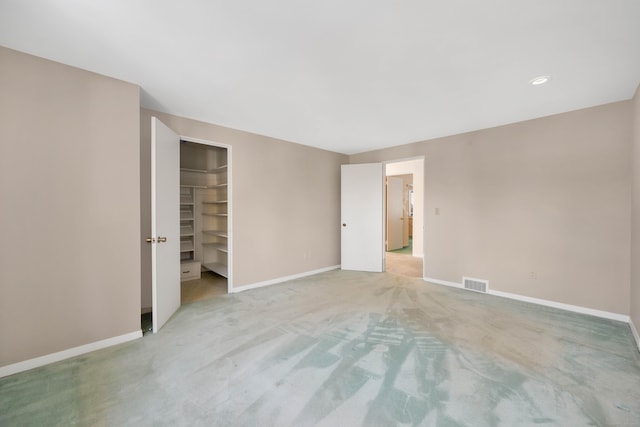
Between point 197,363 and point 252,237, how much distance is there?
2.13 metres

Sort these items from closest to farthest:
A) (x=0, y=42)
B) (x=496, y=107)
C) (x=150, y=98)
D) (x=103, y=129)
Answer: (x=0, y=42), (x=103, y=129), (x=150, y=98), (x=496, y=107)

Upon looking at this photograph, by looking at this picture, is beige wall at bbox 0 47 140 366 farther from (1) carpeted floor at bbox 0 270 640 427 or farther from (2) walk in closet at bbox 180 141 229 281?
(2) walk in closet at bbox 180 141 229 281

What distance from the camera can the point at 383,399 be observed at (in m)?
1.65

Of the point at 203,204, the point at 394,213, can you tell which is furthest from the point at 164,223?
Result: the point at 394,213

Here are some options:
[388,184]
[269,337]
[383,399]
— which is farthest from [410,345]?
[388,184]

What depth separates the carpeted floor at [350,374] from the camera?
1529 millimetres

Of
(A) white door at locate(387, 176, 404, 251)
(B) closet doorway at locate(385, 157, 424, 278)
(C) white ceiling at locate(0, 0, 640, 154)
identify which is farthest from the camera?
(A) white door at locate(387, 176, 404, 251)

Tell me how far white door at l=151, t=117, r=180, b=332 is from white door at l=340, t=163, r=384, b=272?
313cm

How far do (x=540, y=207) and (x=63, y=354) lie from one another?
5280 millimetres

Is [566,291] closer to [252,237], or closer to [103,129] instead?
[252,237]

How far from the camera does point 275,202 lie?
4.29 metres

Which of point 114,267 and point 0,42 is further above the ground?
point 0,42

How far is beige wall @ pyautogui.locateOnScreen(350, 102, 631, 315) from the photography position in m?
2.87

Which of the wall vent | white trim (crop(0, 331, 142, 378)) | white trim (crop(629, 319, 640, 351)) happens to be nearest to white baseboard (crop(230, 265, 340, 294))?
white trim (crop(0, 331, 142, 378))
